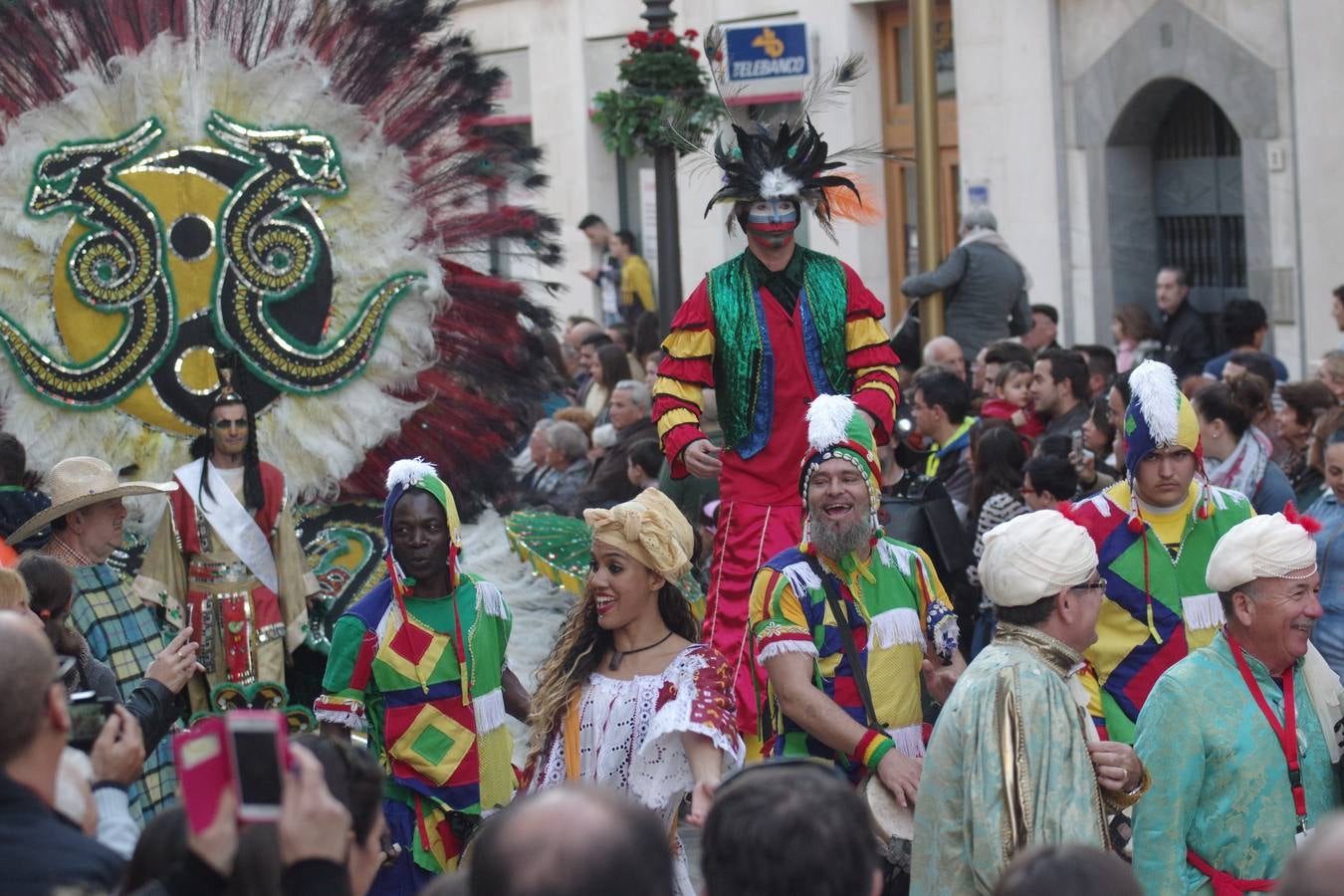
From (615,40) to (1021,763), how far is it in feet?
59.2

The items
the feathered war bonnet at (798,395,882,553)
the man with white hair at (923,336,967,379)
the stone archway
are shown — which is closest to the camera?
the feathered war bonnet at (798,395,882,553)

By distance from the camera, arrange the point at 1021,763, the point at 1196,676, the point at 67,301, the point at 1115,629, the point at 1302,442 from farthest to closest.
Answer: the point at 1302,442 → the point at 67,301 → the point at 1115,629 → the point at 1196,676 → the point at 1021,763

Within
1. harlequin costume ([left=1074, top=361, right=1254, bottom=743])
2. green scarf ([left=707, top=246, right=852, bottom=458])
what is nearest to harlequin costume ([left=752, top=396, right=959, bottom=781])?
harlequin costume ([left=1074, top=361, right=1254, bottom=743])

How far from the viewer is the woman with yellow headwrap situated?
513 cm

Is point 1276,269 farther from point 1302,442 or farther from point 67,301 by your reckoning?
point 67,301

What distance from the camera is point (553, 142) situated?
22.5m

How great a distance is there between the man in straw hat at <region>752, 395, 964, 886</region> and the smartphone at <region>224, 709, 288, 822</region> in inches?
92.5

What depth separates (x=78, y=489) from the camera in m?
6.62

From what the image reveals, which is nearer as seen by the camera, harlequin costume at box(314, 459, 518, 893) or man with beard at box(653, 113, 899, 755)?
harlequin costume at box(314, 459, 518, 893)

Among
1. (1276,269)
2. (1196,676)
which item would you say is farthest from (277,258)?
(1276,269)

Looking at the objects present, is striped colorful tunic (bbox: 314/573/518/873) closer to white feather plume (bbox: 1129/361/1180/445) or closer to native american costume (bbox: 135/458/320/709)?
native american costume (bbox: 135/458/320/709)

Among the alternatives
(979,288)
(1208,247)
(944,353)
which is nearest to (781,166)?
(944,353)

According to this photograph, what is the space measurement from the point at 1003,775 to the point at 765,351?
2.60 meters

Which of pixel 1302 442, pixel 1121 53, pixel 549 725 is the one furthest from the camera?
pixel 1121 53
